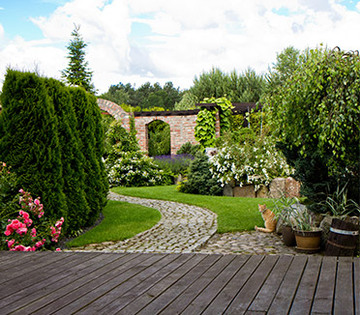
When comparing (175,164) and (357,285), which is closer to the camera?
(357,285)

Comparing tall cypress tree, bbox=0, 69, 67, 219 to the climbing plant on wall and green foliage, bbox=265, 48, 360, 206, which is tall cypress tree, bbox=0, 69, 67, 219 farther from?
the climbing plant on wall

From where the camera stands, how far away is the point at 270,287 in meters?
2.65

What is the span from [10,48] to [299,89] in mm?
5684

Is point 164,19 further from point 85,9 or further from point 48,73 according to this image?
point 48,73

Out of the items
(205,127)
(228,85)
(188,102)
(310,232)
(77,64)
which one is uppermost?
(77,64)

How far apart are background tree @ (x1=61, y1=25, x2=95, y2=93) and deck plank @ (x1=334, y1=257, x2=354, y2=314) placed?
19.7m

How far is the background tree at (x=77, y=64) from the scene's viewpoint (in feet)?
69.5

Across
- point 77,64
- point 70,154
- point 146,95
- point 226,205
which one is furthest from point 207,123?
point 146,95

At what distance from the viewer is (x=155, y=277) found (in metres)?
2.94

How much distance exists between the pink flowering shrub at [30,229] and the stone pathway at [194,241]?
0.54m

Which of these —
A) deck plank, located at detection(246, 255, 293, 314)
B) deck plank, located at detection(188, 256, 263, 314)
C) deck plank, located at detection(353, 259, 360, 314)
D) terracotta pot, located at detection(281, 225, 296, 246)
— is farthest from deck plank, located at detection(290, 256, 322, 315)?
terracotta pot, located at detection(281, 225, 296, 246)

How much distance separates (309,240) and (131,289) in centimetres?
317

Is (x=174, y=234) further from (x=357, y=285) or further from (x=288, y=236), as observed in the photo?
(x=357, y=285)

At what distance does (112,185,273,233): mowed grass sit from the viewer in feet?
22.3
